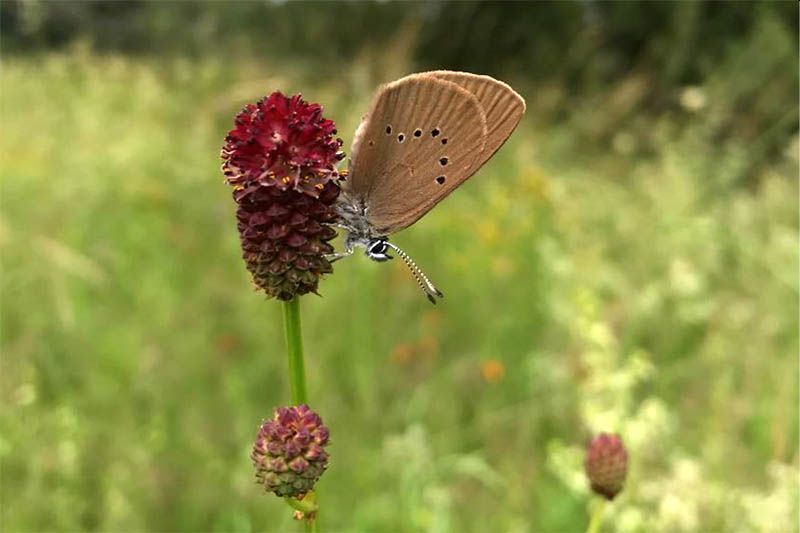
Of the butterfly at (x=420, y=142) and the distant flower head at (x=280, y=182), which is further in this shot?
the butterfly at (x=420, y=142)

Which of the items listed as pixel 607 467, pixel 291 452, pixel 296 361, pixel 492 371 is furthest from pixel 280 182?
pixel 492 371

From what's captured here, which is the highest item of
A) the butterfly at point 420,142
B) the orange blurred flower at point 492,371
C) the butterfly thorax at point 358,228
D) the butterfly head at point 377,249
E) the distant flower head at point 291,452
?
the orange blurred flower at point 492,371

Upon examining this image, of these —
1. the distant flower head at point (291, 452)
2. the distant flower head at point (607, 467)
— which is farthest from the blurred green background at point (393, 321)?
the distant flower head at point (291, 452)

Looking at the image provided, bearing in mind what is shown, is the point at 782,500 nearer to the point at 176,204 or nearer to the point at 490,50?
the point at 176,204

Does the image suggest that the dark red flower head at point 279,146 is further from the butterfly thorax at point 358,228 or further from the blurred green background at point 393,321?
the blurred green background at point 393,321

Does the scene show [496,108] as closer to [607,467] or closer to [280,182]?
[280,182]

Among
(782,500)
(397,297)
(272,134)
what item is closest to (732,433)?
(782,500)
